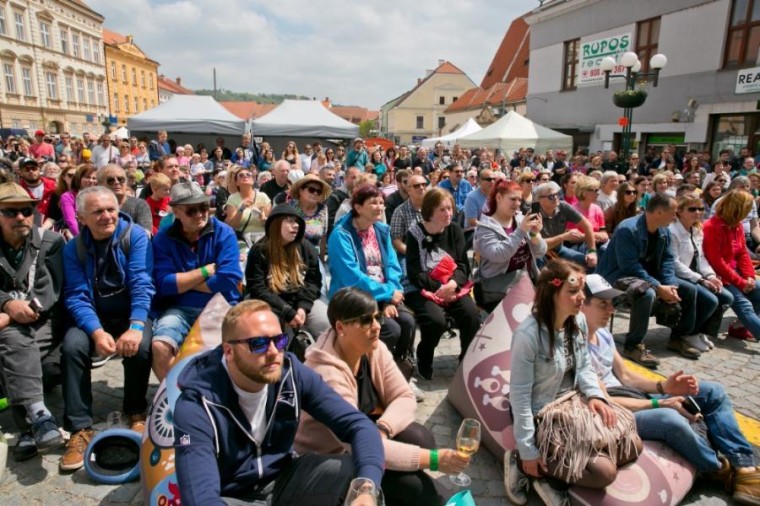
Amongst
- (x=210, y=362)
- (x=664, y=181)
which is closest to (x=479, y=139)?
(x=664, y=181)

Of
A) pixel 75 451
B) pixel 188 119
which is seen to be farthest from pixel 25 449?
pixel 188 119

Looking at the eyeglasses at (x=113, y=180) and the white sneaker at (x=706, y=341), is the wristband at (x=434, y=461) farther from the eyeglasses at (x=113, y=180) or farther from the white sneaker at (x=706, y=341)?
the eyeglasses at (x=113, y=180)

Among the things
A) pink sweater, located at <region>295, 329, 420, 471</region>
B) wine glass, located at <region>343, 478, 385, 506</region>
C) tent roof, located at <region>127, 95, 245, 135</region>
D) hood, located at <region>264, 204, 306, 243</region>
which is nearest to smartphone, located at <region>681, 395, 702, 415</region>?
pink sweater, located at <region>295, 329, 420, 471</region>

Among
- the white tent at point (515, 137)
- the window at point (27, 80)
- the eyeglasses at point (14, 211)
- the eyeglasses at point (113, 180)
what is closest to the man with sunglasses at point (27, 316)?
the eyeglasses at point (14, 211)

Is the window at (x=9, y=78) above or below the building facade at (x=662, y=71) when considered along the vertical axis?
above

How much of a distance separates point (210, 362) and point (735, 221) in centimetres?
548

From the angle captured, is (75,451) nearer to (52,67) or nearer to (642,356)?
(642,356)

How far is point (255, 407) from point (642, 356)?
3.99 meters

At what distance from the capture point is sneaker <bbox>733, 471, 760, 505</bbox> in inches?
105

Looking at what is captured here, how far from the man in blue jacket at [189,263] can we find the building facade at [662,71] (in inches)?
682

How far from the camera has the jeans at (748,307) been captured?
16.6ft

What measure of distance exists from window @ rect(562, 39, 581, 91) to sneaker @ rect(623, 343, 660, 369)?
69.6ft

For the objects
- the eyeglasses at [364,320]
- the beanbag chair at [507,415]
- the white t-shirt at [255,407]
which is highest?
the eyeglasses at [364,320]

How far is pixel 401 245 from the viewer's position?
5.25 metres
